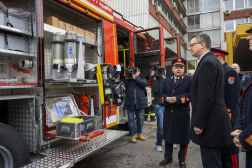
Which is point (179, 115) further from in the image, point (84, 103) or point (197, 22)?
point (197, 22)

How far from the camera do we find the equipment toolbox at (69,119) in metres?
2.66

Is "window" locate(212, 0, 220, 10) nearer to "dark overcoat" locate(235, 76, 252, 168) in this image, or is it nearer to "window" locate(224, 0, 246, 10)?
"window" locate(224, 0, 246, 10)

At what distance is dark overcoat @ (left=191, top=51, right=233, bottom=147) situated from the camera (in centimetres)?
214

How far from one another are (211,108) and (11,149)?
2350 mm

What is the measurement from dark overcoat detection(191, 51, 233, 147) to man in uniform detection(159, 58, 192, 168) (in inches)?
43.0

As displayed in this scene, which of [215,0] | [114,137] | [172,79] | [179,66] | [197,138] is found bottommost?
[114,137]

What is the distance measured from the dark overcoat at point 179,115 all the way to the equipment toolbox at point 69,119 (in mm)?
1279

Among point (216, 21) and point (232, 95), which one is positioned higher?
point (216, 21)

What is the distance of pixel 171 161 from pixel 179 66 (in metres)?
1.81

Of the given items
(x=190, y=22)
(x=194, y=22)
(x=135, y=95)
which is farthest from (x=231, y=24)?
(x=135, y=95)

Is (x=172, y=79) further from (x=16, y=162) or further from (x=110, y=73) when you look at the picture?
(x=16, y=162)

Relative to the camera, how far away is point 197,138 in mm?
2268

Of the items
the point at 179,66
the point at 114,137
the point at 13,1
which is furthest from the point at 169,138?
the point at 13,1

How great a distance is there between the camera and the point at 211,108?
2.19 meters
